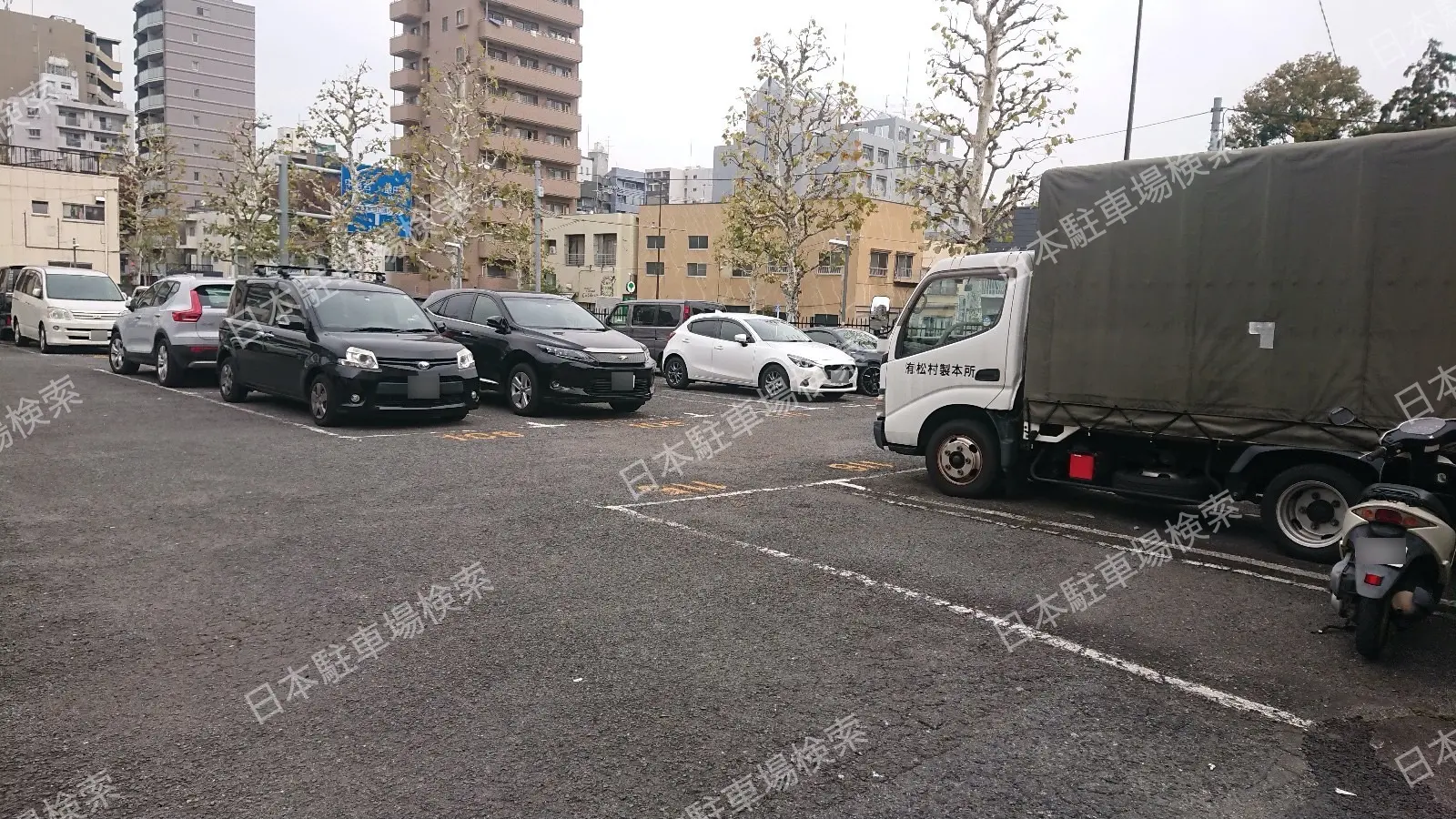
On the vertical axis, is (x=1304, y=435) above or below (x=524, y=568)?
above

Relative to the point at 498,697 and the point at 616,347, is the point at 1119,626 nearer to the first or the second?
the point at 498,697

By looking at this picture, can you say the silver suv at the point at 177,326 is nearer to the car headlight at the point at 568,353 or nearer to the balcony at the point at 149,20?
the car headlight at the point at 568,353

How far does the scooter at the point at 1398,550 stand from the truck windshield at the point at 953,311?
3.53 metres

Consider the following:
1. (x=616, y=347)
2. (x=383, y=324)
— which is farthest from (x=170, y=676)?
(x=616, y=347)

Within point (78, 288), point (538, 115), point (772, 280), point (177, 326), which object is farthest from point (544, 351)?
point (538, 115)

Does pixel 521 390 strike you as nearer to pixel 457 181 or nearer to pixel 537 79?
pixel 457 181

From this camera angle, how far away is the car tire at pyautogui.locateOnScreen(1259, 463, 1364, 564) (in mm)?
6324

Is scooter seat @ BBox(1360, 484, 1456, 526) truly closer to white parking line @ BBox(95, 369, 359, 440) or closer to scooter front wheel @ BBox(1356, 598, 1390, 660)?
scooter front wheel @ BBox(1356, 598, 1390, 660)

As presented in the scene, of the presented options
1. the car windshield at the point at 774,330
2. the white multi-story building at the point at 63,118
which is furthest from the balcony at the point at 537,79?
the car windshield at the point at 774,330

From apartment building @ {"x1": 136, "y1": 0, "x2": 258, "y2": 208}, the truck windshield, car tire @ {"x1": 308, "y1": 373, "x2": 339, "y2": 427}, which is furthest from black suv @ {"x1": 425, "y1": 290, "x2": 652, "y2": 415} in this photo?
apartment building @ {"x1": 136, "y1": 0, "x2": 258, "y2": 208}

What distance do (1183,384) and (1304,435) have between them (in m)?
0.86

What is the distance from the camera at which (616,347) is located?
1302cm

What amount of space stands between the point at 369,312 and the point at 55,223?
41.7 m

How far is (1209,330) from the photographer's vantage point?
678 centimetres
